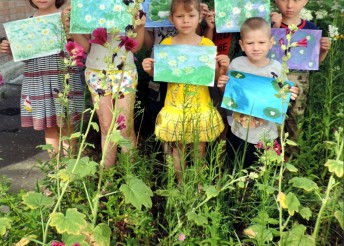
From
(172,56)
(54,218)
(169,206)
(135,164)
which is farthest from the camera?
(172,56)

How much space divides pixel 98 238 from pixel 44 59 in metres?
1.66

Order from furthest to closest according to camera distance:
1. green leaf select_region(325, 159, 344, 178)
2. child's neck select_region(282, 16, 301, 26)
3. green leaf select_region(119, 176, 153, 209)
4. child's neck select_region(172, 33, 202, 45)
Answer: child's neck select_region(282, 16, 301, 26) → child's neck select_region(172, 33, 202, 45) → green leaf select_region(119, 176, 153, 209) → green leaf select_region(325, 159, 344, 178)

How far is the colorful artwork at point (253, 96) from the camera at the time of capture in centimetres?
285

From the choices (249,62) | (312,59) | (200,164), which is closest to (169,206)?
(200,164)

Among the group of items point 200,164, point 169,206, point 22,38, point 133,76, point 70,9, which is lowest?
point 169,206

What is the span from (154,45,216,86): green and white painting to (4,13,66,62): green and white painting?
0.74 meters

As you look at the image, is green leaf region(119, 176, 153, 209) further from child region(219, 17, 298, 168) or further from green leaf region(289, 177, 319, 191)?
child region(219, 17, 298, 168)

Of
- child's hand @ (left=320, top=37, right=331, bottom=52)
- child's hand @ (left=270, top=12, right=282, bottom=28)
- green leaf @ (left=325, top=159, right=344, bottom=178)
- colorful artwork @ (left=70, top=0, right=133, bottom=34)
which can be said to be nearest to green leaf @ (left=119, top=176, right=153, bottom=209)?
green leaf @ (left=325, top=159, right=344, bottom=178)

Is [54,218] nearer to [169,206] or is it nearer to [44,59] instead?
[169,206]

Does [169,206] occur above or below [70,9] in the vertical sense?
below

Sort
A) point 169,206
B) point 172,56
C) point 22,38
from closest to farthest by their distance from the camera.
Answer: point 169,206
point 172,56
point 22,38

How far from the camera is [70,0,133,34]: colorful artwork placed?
2.89 m

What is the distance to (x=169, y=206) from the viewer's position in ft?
8.22

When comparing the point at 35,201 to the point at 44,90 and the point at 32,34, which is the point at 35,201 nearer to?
the point at 44,90
